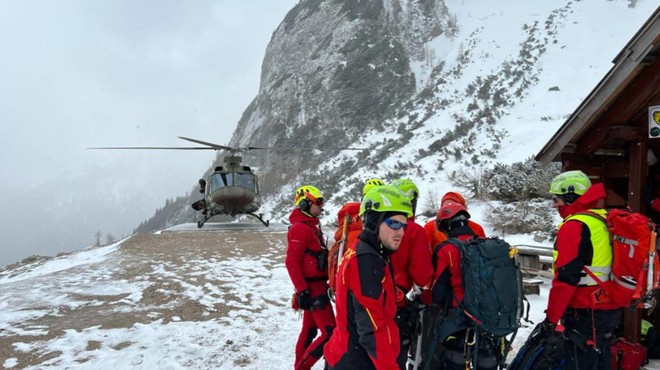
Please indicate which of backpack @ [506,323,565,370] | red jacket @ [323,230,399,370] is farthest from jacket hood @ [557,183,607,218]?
red jacket @ [323,230,399,370]

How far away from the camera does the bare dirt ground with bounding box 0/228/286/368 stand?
5531mm

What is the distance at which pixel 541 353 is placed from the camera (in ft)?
11.6

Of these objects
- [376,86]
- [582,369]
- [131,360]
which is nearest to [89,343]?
[131,360]

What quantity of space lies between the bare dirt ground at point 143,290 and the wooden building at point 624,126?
5258mm

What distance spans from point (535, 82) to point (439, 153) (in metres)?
11.1

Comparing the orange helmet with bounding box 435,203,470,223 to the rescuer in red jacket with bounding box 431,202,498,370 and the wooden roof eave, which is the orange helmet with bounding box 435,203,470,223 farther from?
the wooden roof eave

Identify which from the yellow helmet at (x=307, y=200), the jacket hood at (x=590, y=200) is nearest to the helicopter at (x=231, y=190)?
the yellow helmet at (x=307, y=200)

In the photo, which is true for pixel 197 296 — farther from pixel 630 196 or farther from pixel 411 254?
pixel 630 196

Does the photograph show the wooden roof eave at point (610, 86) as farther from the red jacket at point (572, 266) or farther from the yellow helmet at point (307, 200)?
the yellow helmet at point (307, 200)

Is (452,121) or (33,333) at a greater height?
(452,121)

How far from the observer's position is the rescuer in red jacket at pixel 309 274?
390cm

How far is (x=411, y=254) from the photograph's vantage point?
3.21 metres

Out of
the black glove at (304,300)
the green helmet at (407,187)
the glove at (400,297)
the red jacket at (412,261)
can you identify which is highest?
the green helmet at (407,187)

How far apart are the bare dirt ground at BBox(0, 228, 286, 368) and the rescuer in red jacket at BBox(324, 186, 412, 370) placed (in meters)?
4.06
